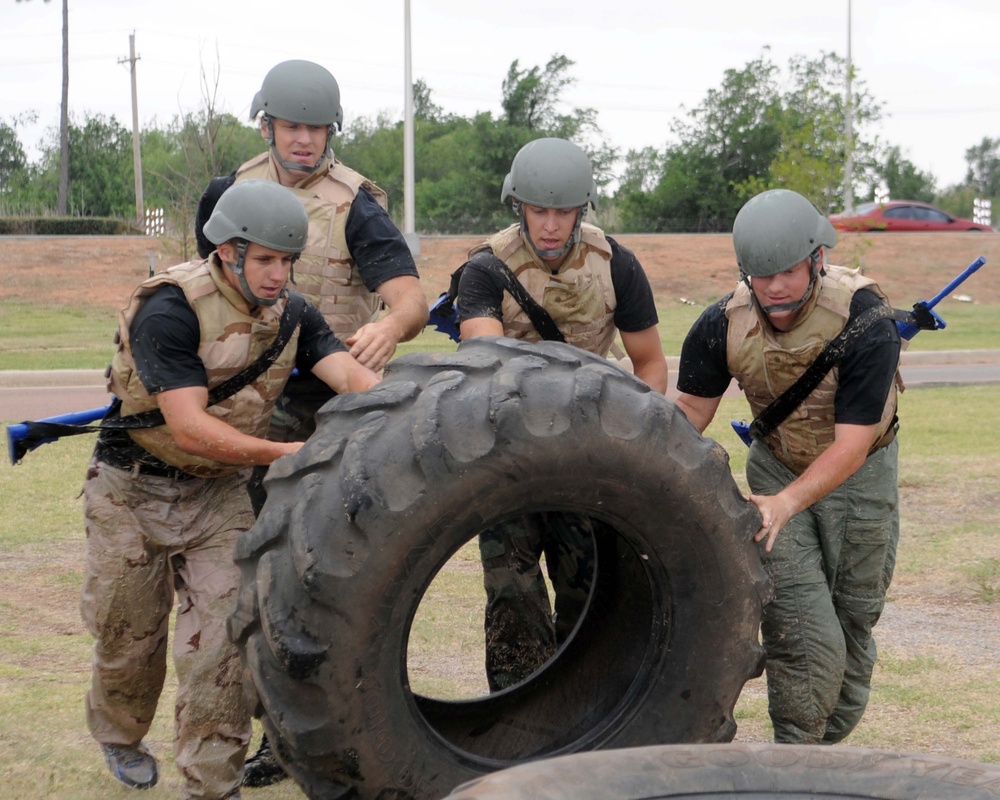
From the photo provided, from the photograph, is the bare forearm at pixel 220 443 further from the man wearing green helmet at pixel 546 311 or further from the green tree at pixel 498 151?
the green tree at pixel 498 151

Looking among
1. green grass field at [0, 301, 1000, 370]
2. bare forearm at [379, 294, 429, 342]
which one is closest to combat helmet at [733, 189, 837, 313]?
bare forearm at [379, 294, 429, 342]

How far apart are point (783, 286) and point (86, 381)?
483 inches

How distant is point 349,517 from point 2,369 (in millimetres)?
14266

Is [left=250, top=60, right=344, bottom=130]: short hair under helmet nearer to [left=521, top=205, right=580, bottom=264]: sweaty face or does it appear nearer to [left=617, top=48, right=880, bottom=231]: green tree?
[left=521, top=205, right=580, bottom=264]: sweaty face

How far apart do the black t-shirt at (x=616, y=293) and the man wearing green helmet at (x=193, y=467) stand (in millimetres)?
581

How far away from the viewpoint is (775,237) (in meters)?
4.57

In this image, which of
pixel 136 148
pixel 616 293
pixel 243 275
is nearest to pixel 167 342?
pixel 243 275

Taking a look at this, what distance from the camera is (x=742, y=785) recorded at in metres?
2.79

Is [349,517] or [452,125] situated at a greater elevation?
[452,125]

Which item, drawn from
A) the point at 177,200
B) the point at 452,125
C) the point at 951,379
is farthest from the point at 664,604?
the point at 452,125

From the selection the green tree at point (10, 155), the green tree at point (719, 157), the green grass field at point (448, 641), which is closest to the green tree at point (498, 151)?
the green tree at point (719, 157)

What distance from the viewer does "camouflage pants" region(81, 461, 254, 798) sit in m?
4.50

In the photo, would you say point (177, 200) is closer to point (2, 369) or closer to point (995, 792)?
point (2, 369)

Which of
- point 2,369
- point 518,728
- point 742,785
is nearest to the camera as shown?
point 742,785
